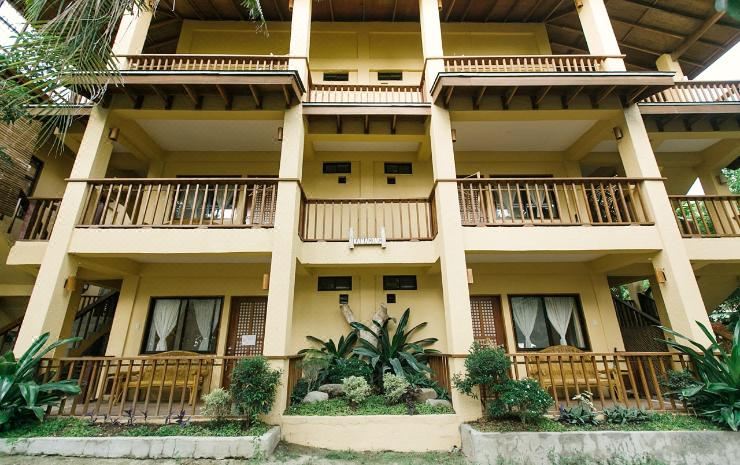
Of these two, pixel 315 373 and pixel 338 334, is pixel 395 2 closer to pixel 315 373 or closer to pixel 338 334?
pixel 338 334

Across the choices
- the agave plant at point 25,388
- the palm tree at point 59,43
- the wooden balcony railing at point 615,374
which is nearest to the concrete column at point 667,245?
the wooden balcony railing at point 615,374

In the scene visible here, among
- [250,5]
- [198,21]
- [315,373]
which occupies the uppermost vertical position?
[198,21]

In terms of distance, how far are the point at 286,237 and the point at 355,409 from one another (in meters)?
3.46

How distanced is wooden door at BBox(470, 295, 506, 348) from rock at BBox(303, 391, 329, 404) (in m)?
4.07

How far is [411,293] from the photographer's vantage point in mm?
8664

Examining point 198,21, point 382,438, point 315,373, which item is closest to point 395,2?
point 198,21

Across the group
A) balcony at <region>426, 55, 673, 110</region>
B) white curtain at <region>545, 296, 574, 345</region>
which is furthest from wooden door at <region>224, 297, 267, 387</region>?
white curtain at <region>545, 296, 574, 345</region>

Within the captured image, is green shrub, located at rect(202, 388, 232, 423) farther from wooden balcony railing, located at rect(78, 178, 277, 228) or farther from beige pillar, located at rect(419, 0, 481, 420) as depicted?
beige pillar, located at rect(419, 0, 481, 420)

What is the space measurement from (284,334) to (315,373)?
→ 158 centimetres

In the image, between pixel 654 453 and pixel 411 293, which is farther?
pixel 411 293

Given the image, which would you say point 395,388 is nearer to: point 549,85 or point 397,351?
point 397,351

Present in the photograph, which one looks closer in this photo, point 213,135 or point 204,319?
point 204,319

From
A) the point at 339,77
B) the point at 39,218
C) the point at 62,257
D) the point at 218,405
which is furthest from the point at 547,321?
the point at 39,218

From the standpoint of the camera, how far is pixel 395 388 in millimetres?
6121
